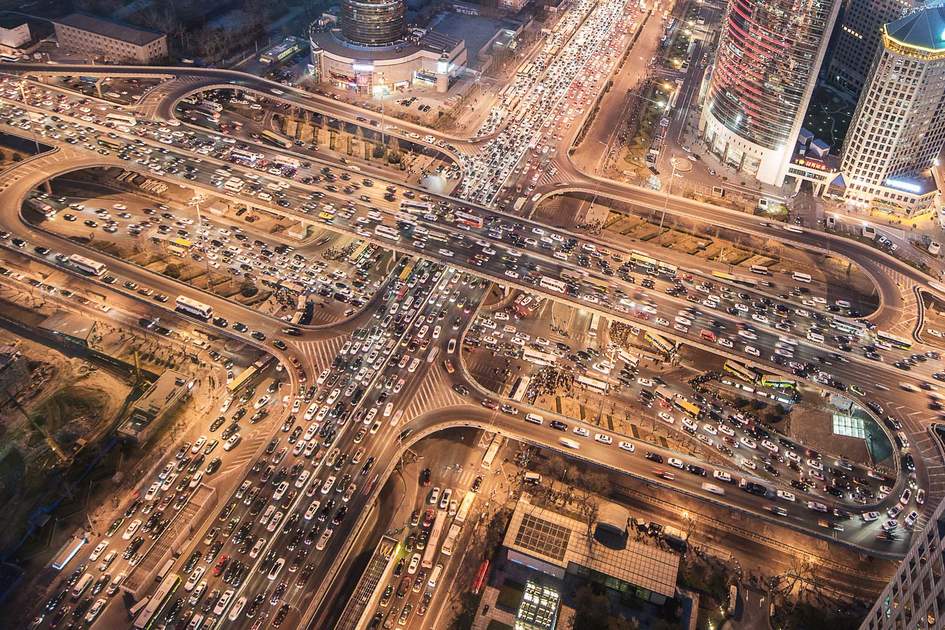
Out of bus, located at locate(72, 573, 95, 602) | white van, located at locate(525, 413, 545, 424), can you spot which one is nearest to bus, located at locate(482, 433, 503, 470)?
white van, located at locate(525, 413, 545, 424)

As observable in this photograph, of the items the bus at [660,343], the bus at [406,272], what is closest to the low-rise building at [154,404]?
the bus at [406,272]

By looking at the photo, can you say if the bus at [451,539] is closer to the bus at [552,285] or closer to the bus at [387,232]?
the bus at [552,285]

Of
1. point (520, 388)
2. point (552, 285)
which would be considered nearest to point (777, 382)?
point (552, 285)

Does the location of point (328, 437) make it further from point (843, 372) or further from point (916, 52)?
point (916, 52)

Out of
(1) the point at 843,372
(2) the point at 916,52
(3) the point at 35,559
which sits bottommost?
(3) the point at 35,559

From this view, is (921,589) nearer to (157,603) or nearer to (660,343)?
(660,343)

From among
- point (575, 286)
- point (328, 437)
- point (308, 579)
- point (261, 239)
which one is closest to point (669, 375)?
point (575, 286)
